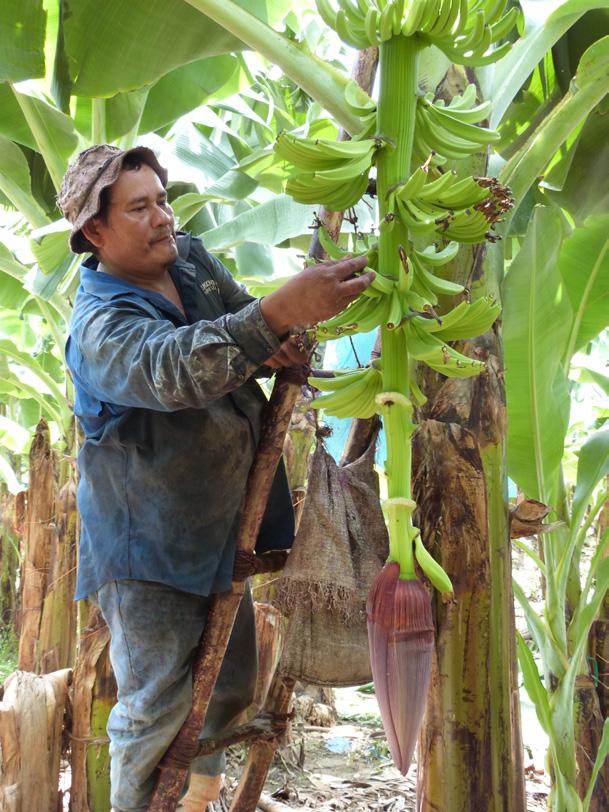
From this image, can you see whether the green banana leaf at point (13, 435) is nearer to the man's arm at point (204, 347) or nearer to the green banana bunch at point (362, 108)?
the man's arm at point (204, 347)

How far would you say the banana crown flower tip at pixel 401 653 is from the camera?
43.9 inches

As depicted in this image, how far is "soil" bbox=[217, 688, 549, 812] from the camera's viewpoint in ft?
11.0

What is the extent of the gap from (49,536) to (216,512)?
2.82m

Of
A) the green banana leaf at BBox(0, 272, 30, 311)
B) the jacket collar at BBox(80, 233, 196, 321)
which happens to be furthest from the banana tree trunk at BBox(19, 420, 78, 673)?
the jacket collar at BBox(80, 233, 196, 321)

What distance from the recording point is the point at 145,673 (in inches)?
65.7

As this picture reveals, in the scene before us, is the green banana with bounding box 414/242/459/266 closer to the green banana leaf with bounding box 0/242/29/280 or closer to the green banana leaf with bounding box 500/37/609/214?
the green banana leaf with bounding box 500/37/609/214

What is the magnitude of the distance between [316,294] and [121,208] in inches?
27.3

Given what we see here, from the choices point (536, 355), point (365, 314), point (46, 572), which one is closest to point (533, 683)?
point (536, 355)

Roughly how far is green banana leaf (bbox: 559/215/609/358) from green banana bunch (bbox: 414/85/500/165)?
1227 mm

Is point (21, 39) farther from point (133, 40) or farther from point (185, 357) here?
point (185, 357)

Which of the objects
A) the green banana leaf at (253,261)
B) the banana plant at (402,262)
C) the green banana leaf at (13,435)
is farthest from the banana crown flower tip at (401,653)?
the green banana leaf at (13,435)

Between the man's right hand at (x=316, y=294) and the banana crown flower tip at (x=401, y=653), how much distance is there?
1.28 feet

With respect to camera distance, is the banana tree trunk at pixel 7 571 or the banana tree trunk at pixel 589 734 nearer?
the banana tree trunk at pixel 589 734

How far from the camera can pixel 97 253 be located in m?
1.84
